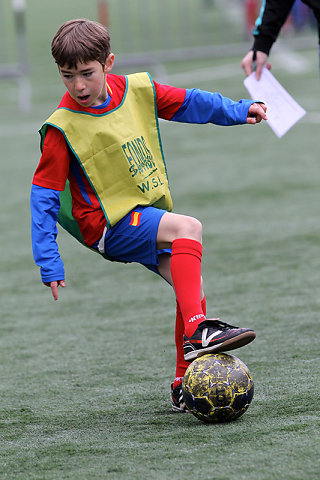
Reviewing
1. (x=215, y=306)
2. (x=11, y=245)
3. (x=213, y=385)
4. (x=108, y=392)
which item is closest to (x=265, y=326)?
(x=215, y=306)

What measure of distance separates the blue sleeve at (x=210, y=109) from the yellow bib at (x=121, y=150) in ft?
0.51

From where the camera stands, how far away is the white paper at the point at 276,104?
13.7ft

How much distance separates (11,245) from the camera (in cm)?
750

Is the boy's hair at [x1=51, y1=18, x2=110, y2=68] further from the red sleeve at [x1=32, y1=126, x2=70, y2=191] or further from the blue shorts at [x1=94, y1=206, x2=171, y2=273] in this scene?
the blue shorts at [x1=94, y1=206, x2=171, y2=273]

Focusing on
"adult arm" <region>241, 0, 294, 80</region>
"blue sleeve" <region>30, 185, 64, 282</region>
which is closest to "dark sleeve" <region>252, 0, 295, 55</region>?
"adult arm" <region>241, 0, 294, 80</region>

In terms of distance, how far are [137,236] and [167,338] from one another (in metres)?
1.39

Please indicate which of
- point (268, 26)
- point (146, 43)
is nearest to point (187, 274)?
point (268, 26)

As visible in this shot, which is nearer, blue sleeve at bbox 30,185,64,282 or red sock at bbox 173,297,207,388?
blue sleeve at bbox 30,185,64,282

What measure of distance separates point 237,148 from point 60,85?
6776 mm

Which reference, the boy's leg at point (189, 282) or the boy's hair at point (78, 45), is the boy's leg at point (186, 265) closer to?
the boy's leg at point (189, 282)

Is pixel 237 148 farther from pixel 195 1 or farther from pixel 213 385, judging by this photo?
pixel 195 1

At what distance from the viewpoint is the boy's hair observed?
3516 millimetres

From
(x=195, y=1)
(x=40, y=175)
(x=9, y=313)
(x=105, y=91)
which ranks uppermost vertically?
(x=195, y=1)

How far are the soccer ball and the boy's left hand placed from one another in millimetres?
1030
